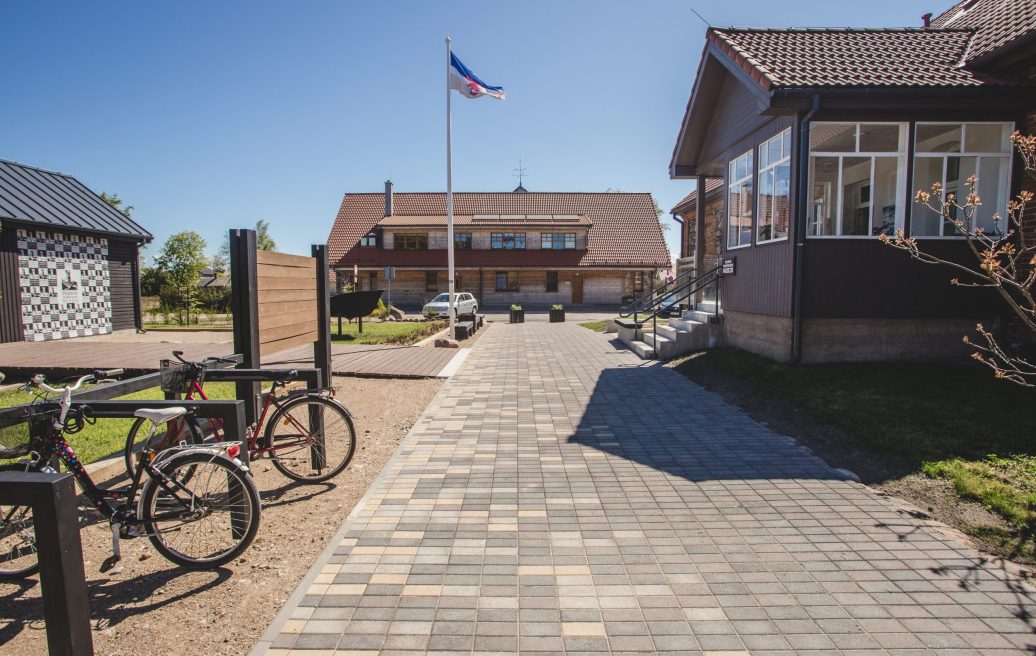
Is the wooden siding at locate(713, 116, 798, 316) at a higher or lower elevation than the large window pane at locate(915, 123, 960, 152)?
lower

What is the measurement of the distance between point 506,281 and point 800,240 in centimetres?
3312

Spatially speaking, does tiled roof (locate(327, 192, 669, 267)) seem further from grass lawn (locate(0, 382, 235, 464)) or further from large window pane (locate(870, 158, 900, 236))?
grass lawn (locate(0, 382, 235, 464))

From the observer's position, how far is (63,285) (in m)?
18.3

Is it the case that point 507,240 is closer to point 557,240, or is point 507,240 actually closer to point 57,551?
point 557,240

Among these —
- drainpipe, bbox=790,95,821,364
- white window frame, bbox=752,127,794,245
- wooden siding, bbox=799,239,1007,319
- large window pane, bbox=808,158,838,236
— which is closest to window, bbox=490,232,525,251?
large window pane, bbox=808,158,838,236

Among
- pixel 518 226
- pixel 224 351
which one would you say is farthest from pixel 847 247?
pixel 518 226

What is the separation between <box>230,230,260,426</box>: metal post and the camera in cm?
491

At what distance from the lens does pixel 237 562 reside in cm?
376

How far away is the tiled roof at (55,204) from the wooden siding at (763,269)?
746 inches

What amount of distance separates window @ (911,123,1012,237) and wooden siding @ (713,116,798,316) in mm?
2132

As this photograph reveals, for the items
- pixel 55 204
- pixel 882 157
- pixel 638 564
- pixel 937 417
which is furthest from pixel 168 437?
pixel 55 204

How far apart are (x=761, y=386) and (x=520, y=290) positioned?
33.5 metres

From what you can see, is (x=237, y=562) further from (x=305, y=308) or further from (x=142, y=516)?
(x=305, y=308)

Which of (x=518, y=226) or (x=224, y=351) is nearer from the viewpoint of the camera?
(x=224, y=351)
